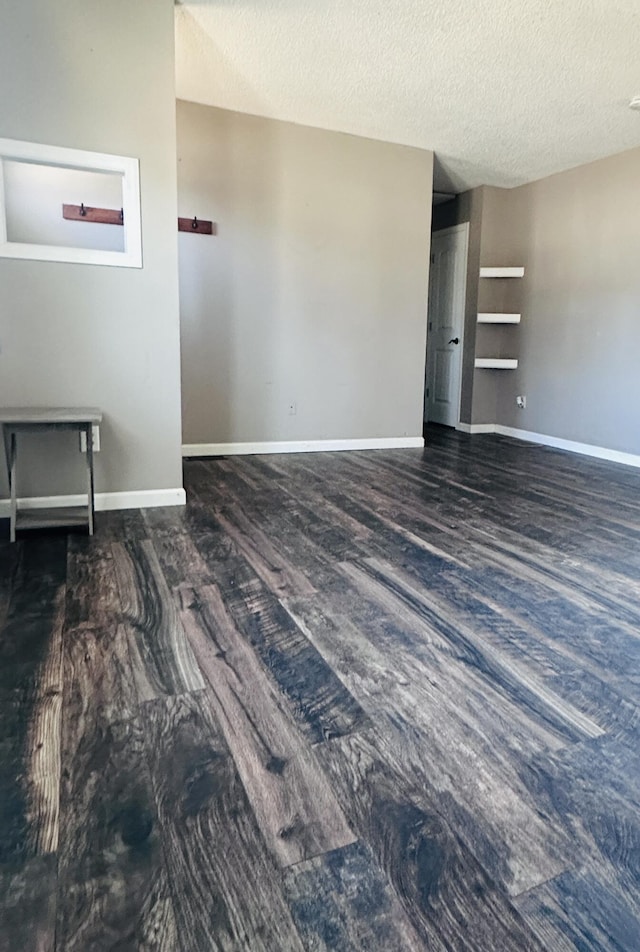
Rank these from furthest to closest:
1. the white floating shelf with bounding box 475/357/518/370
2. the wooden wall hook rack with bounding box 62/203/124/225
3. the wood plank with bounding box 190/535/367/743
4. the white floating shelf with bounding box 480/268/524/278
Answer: the white floating shelf with bounding box 475/357/518/370 → the white floating shelf with bounding box 480/268/524/278 → the wooden wall hook rack with bounding box 62/203/124/225 → the wood plank with bounding box 190/535/367/743

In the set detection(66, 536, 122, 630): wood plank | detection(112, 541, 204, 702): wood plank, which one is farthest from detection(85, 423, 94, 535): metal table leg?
detection(112, 541, 204, 702): wood plank

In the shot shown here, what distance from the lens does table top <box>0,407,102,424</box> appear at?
8.76ft

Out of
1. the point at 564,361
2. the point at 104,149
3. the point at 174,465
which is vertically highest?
the point at 104,149

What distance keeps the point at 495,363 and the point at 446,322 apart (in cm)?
95

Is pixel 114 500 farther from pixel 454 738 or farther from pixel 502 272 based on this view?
pixel 502 272

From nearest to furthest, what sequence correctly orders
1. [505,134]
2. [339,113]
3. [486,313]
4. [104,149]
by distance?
[104,149], [339,113], [505,134], [486,313]

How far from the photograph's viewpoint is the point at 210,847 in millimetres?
1085

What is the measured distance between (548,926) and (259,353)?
4.40 m

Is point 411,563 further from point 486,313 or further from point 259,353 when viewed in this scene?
point 486,313

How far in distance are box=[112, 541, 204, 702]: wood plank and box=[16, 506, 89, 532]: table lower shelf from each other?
1.37ft

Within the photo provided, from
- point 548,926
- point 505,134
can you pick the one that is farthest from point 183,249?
point 548,926

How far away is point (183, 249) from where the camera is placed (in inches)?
178

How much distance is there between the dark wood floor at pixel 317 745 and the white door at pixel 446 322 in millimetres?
4237

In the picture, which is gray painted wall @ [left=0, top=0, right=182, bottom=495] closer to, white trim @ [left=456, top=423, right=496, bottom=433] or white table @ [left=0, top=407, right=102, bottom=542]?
white table @ [left=0, top=407, right=102, bottom=542]
